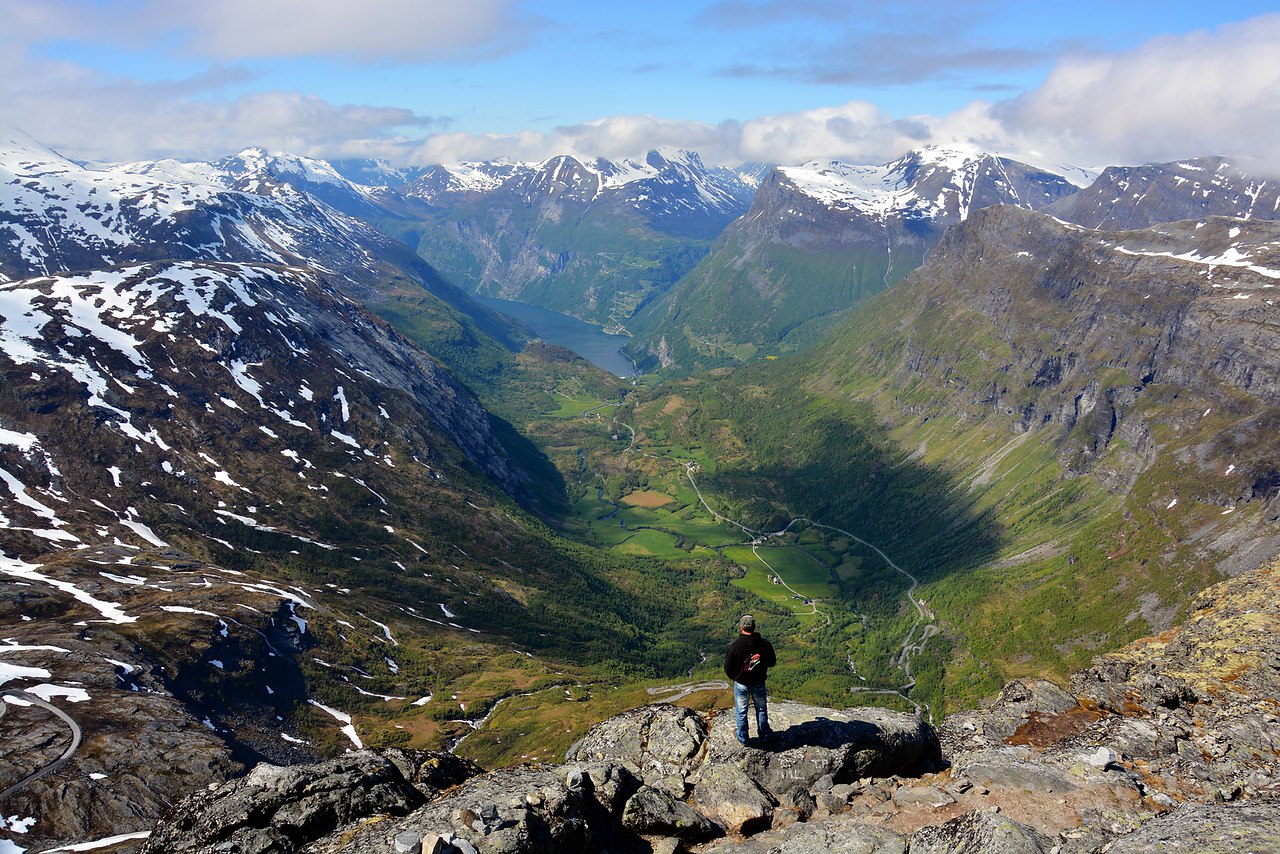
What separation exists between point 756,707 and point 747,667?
2.98 meters

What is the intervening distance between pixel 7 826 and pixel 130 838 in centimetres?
967

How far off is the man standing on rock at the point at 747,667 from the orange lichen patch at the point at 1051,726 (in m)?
16.8

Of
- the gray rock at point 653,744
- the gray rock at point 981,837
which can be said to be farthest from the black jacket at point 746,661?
the gray rock at point 981,837

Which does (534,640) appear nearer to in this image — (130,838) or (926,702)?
(926,702)

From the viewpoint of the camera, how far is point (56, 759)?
73500 millimetres

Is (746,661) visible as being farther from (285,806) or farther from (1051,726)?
(1051,726)

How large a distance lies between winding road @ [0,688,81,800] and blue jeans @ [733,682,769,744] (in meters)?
74.4

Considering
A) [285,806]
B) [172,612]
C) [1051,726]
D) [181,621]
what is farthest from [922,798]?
[172,612]

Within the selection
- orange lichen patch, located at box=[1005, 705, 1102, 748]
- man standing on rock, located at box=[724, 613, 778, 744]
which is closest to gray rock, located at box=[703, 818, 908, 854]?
man standing on rock, located at box=[724, 613, 778, 744]

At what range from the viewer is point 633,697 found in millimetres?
140500

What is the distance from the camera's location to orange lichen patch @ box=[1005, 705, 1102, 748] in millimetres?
38469

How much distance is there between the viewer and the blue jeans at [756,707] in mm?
30625

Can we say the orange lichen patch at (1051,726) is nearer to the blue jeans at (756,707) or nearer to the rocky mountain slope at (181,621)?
the blue jeans at (756,707)

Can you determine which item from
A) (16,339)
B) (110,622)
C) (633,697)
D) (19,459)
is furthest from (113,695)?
(16,339)
